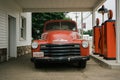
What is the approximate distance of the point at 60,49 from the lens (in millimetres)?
9367

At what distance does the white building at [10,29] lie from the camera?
1245 centimetres

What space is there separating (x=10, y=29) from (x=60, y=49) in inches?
263

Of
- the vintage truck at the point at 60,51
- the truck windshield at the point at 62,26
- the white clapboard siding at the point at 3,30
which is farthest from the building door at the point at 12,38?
the vintage truck at the point at 60,51

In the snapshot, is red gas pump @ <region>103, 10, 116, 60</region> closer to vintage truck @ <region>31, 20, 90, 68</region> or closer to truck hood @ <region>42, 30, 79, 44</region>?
truck hood @ <region>42, 30, 79, 44</region>

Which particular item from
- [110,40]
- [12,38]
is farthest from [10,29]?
[110,40]

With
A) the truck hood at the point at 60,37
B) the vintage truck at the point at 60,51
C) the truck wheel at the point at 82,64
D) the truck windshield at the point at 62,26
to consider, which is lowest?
the truck wheel at the point at 82,64

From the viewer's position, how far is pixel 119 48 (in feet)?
33.8

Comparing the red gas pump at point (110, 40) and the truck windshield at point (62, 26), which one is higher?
the truck windshield at point (62, 26)

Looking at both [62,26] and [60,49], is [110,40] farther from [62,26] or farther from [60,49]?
[60,49]

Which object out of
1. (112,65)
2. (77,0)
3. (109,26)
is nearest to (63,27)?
(109,26)

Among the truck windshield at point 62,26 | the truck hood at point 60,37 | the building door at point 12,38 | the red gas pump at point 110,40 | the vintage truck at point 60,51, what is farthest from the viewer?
the building door at point 12,38

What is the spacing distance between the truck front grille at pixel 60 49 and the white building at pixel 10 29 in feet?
11.7

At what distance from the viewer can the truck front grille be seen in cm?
936

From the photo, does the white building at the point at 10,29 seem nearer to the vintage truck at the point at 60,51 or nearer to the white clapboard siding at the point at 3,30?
the white clapboard siding at the point at 3,30
